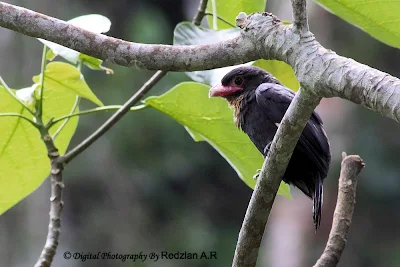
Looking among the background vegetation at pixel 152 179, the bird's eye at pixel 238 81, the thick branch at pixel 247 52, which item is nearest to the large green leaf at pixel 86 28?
the thick branch at pixel 247 52

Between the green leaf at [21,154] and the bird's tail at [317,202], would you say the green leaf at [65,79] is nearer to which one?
the green leaf at [21,154]

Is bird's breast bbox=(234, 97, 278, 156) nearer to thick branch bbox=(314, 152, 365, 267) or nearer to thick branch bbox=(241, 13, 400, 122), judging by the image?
thick branch bbox=(314, 152, 365, 267)

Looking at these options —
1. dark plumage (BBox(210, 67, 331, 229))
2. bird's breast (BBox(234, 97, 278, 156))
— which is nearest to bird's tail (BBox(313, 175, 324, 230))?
dark plumage (BBox(210, 67, 331, 229))

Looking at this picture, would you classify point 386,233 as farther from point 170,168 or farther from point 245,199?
point 170,168

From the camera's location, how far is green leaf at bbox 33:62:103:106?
219 centimetres

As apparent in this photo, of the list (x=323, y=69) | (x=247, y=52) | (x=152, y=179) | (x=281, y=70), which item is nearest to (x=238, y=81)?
(x=281, y=70)

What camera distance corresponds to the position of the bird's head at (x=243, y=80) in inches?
104

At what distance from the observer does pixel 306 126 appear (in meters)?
2.35

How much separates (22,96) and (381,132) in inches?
240

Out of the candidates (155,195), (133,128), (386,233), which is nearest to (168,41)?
(133,128)

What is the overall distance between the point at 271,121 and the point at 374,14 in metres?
0.65

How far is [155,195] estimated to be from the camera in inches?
309

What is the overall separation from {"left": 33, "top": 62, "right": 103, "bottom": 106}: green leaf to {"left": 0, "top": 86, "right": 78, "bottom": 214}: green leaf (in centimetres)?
16

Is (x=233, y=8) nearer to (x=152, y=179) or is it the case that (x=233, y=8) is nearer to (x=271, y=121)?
(x=271, y=121)
